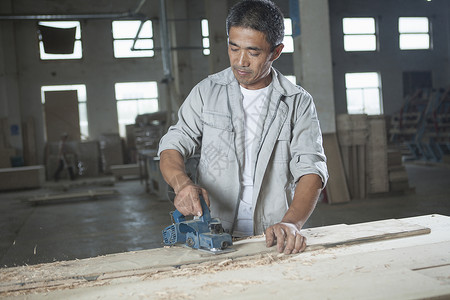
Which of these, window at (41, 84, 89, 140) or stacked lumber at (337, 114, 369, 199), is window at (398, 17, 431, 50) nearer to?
window at (41, 84, 89, 140)

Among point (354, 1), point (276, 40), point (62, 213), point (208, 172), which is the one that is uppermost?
point (354, 1)

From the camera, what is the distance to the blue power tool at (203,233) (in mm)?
1852

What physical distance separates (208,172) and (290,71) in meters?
15.8

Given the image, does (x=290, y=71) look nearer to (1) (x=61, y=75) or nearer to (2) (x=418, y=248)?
(1) (x=61, y=75)

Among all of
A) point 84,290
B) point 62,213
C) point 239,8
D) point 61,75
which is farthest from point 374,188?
point 61,75

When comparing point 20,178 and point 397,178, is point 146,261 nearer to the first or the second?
point 397,178

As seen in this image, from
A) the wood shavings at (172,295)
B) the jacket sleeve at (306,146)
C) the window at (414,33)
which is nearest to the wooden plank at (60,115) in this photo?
the window at (414,33)

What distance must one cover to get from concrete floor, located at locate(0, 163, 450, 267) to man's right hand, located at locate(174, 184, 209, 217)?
143 inches

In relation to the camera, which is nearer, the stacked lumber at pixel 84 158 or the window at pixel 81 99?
the stacked lumber at pixel 84 158

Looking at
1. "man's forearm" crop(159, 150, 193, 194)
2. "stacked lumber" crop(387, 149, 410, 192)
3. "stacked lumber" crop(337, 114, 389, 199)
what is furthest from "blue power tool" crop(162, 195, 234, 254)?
"stacked lumber" crop(387, 149, 410, 192)

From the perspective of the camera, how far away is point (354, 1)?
58.8 ft

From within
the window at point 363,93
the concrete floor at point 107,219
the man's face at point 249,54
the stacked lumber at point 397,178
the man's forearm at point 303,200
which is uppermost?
the window at point 363,93

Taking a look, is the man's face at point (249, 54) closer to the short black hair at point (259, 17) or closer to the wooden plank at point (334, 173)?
the short black hair at point (259, 17)

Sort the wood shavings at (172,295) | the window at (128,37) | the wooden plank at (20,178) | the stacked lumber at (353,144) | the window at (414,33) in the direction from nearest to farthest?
1. the wood shavings at (172,295)
2. the stacked lumber at (353,144)
3. the wooden plank at (20,178)
4. the window at (128,37)
5. the window at (414,33)
